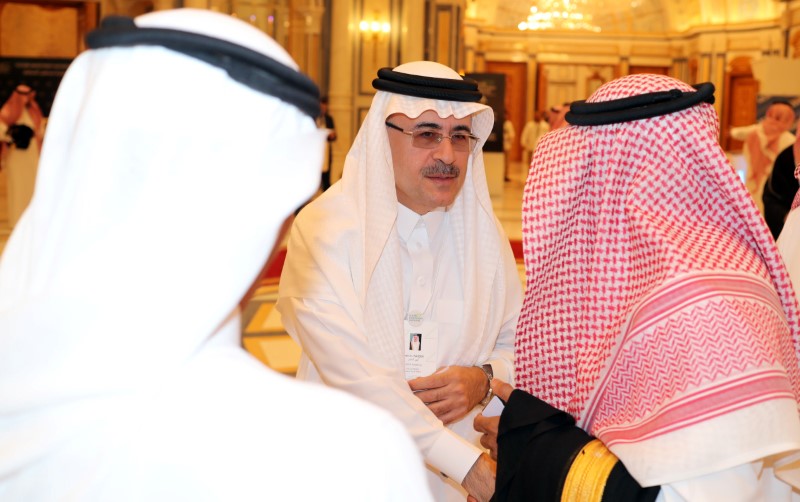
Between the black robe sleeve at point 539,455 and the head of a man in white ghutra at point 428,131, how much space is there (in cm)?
97

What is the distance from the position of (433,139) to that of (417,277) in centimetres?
45

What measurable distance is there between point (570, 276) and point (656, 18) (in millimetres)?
28331

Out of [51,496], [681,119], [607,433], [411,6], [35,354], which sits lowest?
[607,433]

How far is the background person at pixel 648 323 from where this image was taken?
1.40 meters

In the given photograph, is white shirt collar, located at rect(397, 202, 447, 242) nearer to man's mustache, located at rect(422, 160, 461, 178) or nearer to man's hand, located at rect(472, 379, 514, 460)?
man's mustache, located at rect(422, 160, 461, 178)

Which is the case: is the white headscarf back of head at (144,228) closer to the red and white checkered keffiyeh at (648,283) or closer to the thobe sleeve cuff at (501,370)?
the red and white checkered keffiyeh at (648,283)

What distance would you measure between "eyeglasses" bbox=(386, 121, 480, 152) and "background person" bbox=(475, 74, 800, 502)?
772 mm

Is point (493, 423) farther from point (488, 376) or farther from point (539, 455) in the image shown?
point (488, 376)

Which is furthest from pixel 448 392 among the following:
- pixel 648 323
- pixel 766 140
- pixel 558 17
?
pixel 558 17

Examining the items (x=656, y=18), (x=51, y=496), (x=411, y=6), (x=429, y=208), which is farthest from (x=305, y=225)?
Answer: (x=656, y=18)

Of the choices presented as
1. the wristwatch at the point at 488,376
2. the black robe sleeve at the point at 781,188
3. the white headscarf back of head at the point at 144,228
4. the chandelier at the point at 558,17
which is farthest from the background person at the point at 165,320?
the chandelier at the point at 558,17

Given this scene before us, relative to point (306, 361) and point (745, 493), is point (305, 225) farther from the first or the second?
point (745, 493)

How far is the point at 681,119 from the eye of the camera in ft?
5.32

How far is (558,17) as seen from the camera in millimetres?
27562
